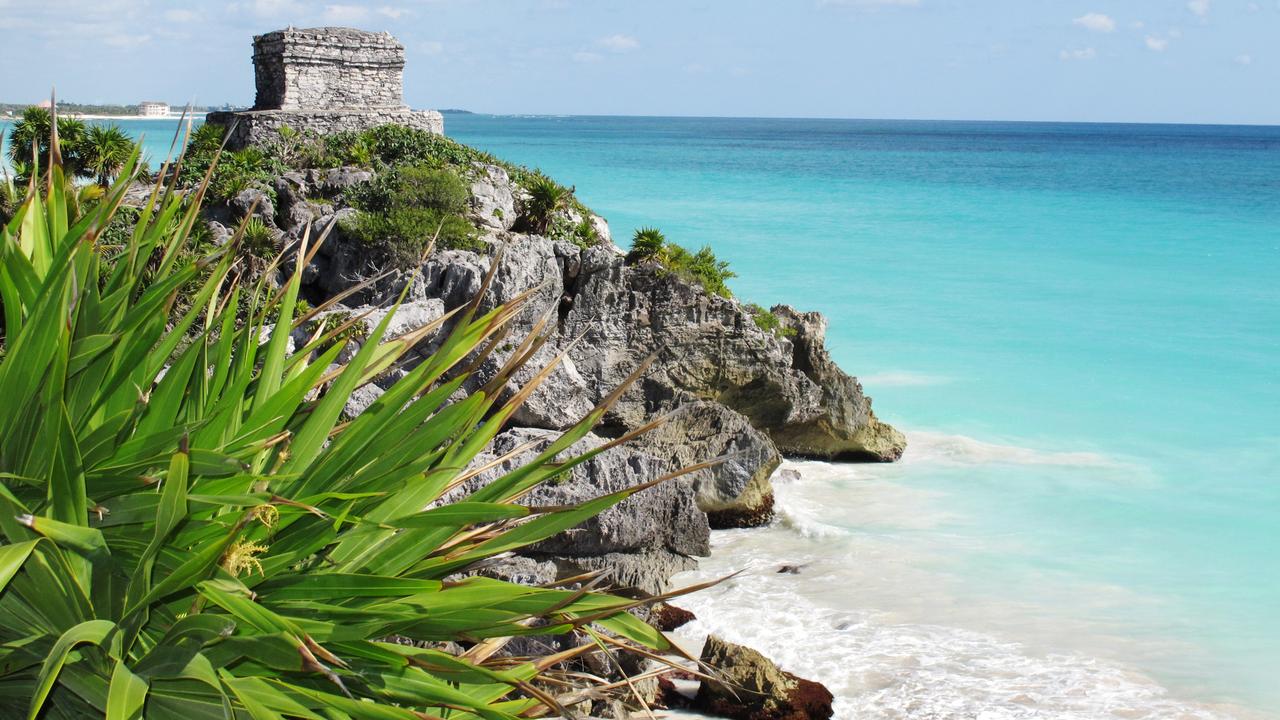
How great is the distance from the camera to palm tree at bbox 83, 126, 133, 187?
1507 centimetres

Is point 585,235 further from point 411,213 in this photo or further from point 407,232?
point 407,232

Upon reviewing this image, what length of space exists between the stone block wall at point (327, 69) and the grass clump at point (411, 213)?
5096 millimetres

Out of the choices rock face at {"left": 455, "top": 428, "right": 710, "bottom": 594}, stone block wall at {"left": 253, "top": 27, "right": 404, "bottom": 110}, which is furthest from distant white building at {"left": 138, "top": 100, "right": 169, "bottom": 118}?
rock face at {"left": 455, "top": 428, "right": 710, "bottom": 594}

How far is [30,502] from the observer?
1.64 metres

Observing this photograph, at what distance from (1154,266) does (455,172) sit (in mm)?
24325

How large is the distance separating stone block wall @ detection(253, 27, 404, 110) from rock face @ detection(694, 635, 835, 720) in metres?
15.0

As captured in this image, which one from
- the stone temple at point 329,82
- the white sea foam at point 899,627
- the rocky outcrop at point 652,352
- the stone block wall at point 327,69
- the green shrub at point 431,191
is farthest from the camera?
the stone block wall at point 327,69

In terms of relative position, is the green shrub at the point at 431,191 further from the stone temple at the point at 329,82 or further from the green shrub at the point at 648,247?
the stone temple at the point at 329,82

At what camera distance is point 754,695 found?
22.8ft

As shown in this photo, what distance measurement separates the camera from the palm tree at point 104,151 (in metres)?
15.1

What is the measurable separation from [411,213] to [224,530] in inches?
491

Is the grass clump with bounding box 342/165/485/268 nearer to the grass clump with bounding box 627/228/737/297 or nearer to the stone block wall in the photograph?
the grass clump with bounding box 627/228/737/297

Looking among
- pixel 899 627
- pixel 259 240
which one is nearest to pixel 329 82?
pixel 259 240

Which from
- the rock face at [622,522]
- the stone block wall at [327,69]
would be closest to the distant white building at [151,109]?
the stone block wall at [327,69]
